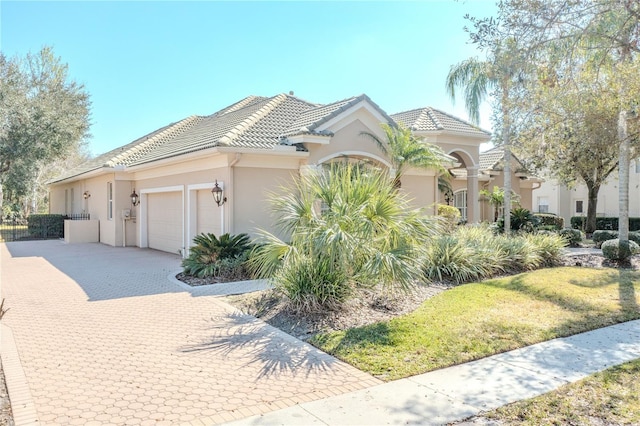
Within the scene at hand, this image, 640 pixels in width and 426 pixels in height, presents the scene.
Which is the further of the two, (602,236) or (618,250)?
(602,236)

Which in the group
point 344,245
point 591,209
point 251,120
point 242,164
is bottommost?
point 344,245

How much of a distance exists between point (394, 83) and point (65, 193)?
25929 millimetres

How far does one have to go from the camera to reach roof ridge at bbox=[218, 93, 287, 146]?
13.3 m

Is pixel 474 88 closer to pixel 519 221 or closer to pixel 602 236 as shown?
pixel 519 221

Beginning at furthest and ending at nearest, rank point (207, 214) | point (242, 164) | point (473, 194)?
point (473, 194), point (207, 214), point (242, 164)

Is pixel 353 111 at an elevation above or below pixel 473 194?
above

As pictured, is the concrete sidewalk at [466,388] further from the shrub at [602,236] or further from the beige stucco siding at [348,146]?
the shrub at [602,236]

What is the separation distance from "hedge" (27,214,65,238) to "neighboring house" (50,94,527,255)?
503 cm

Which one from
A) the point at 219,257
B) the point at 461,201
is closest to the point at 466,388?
the point at 219,257

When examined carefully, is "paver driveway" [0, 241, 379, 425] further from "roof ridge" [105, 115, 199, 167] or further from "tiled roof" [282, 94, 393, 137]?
"roof ridge" [105, 115, 199, 167]

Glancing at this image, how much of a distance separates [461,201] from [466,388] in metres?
22.9

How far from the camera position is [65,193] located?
3153cm

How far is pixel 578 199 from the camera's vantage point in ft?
123

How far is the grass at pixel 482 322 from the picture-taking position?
241 inches
